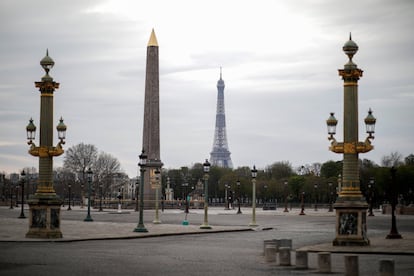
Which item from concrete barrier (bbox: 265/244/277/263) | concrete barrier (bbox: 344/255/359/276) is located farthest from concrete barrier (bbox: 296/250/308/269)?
concrete barrier (bbox: 344/255/359/276)

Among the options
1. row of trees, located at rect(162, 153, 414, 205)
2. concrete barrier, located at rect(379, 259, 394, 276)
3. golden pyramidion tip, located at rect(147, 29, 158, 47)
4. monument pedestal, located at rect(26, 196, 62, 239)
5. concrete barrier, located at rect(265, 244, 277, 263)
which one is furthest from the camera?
row of trees, located at rect(162, 153, 414, 205)

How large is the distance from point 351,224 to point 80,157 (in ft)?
406

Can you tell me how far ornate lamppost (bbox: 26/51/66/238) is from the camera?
33.8 m

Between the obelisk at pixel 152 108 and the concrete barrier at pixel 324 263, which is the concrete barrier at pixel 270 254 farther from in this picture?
the obelisk at pixel 152 108

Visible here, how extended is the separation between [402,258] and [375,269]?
4.22m

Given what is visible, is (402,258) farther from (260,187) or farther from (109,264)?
(260,187)

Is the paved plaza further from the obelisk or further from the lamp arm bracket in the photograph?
the obelisk

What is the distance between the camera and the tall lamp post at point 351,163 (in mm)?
29359

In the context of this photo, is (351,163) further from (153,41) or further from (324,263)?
(153,41)

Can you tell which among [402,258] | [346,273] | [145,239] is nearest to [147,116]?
[145,239]

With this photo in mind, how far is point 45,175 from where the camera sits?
1357 inches

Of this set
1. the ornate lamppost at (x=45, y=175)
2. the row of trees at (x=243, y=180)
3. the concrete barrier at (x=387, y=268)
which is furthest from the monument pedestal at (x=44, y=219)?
the row of trees at (x=243, y=180)

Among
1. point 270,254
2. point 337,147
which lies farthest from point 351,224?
point 270,254

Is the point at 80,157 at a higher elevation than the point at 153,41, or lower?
lower
